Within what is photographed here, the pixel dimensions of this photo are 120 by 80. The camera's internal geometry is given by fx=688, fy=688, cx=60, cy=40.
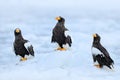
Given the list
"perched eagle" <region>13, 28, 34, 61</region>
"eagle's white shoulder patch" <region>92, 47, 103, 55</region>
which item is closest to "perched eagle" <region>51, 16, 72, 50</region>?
"perched eagle" <region>13, 28, 34, 61</region>

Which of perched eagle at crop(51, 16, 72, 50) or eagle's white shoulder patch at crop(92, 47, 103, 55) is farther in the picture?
perched eagle at crop(51, 16, 72, 50)

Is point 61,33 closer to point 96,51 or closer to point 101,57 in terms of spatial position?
point 96,51

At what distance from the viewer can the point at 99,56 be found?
29047 millimetres

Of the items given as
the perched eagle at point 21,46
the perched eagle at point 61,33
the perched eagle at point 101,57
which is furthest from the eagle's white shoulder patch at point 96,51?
the perched eagle at point 21,46

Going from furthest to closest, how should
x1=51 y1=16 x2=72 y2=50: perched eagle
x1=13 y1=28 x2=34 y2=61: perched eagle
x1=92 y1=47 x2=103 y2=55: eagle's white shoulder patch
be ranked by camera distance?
x1=51 y1=16 x2=72 y2=50: perched eagle, x1=13 y1=28 x2=34 y2=61: perched eagle, x1=92 y1=47 x2=103 y2=55: eagle's white shoulder patch

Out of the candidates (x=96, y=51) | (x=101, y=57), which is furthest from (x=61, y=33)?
(x=101, y=57)

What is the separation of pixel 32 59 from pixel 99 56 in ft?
12.4

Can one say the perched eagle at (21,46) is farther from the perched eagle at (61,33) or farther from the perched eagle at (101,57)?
the perched eagle at (101,57)

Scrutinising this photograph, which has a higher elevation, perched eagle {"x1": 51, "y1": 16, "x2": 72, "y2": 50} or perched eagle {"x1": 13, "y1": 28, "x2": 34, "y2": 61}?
perched eagle {"x1": 51, "y1": 16, "x2": 72, "y2": 50}

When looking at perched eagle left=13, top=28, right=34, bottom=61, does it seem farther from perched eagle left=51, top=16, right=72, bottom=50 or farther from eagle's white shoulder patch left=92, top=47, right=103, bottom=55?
eagle's white shoulder patch left=92, top=47, right=103, bottom=55

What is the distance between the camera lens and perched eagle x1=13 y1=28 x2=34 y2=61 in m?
31.8

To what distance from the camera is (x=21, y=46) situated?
32.1 m

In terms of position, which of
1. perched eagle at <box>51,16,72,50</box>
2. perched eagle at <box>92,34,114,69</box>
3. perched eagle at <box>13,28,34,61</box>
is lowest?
perched eagle at <box>92,34,114,69</box>

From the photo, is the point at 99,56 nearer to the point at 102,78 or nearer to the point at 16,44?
the point at 102,78
